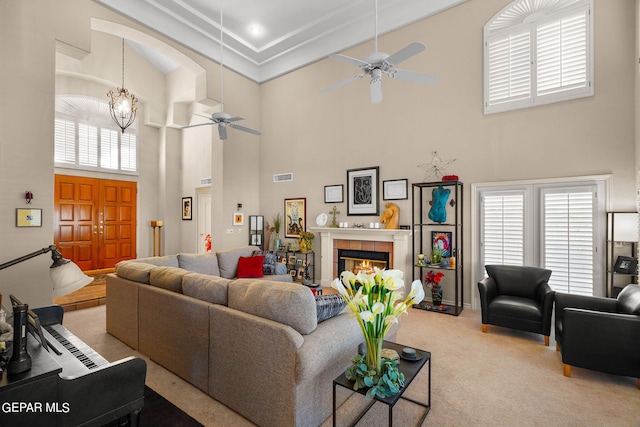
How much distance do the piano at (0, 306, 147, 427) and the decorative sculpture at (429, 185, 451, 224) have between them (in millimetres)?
4426

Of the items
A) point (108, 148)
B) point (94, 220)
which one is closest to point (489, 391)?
point (94, 220)

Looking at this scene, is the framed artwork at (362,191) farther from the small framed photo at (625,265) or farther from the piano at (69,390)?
the piano at (69,390)

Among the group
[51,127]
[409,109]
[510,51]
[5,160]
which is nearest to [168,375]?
[5,160]

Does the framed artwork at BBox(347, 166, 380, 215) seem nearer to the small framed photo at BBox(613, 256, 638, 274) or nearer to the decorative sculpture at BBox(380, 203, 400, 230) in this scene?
the decorative sculpture at BBox(380, 203, 400, 230)

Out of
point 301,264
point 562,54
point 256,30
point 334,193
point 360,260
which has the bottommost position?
point 301,264

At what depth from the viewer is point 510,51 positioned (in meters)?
4.55

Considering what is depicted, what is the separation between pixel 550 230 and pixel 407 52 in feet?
10.7

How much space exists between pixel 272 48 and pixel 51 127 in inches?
179

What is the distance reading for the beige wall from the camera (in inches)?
152

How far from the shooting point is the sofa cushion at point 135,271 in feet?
10.6

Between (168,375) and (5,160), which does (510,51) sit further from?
(5,160)

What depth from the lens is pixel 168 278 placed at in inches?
115

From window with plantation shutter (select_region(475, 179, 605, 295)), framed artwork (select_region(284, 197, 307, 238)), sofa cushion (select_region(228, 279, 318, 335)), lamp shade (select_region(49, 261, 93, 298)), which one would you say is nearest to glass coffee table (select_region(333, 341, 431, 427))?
sofa cushion (select_region(228, 279, 318, 335))

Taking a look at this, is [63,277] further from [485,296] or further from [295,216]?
[295,216]
